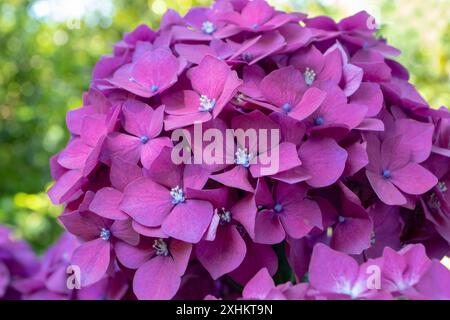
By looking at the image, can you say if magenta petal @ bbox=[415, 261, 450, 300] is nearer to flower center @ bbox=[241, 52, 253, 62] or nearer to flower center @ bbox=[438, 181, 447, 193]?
flower center @ bbox=[438, 181, 447, 193]

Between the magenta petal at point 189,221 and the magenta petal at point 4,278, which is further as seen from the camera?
the magenta petal at point 4,278

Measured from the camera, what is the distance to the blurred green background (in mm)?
1908

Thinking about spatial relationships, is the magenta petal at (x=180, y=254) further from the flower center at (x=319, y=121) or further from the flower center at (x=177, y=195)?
the flower center at (x=319, y=121)

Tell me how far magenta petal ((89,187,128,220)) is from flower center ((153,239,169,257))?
0.17 feet

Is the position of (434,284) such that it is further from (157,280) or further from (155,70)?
(155,70)

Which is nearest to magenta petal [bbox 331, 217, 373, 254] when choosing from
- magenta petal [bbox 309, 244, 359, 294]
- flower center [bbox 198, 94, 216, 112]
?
magenta petal [bbox 309, 244, 359, 294]

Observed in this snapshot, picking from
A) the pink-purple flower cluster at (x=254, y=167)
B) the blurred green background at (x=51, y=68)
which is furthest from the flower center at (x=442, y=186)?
the blurred green background at (x=51, y=68)

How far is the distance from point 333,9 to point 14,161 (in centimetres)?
140

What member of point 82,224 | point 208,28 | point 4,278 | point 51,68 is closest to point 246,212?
point 82,224

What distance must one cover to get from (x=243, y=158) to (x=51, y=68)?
1944 mm

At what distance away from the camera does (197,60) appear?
2.80 feet

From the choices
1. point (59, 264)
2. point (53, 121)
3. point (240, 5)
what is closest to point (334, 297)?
point (240, 5)

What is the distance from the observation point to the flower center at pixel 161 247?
2.50 feet
